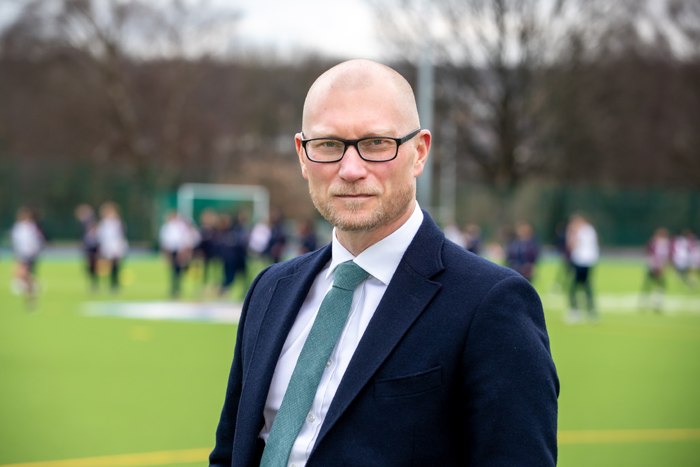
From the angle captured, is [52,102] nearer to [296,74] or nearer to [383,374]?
[296,74]

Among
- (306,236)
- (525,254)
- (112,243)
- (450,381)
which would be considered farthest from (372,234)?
(525,254)

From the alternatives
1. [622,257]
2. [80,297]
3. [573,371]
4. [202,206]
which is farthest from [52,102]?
[573,371]

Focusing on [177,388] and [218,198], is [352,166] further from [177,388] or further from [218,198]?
[218,198]

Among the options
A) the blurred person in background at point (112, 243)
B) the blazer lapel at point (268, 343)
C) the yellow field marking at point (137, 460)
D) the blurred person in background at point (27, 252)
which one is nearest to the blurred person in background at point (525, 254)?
the blurred person in background at point (112, 243)

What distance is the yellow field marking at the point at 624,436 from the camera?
6.29 m

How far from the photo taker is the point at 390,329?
178 cm

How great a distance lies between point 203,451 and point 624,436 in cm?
346

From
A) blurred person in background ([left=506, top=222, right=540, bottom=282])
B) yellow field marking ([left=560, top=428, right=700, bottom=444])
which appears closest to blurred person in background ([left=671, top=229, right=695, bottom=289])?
blurred person in background ([left=506, top=222, right=540, bottom=282])

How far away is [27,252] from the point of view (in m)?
16.1

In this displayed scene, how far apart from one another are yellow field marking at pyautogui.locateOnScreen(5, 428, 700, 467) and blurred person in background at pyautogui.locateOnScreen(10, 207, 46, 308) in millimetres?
10394

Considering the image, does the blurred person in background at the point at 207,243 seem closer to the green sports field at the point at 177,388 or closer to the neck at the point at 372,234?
the green sports field at the point at 177,388

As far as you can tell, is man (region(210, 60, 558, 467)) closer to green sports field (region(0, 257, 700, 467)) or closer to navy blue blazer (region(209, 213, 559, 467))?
navy blue blazer (region(209, 213, 559, 467))

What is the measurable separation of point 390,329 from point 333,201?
0.36m

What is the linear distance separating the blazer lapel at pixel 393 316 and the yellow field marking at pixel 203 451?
4.16 metres
